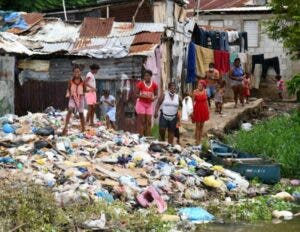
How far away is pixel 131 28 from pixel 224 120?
12.4ft

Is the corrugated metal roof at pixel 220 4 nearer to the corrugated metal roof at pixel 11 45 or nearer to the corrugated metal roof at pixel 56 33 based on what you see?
the corrugated metal roof at pixel 56 33

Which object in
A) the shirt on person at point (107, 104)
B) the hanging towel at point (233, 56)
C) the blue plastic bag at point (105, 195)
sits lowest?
the blue plastic bag at point (105, 195)

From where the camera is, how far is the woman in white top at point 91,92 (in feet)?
43.8

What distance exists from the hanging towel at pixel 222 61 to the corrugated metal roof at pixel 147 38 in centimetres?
782

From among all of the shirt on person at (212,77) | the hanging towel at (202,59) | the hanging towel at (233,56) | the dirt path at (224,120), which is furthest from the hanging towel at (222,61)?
the shirt on person at (212,77)

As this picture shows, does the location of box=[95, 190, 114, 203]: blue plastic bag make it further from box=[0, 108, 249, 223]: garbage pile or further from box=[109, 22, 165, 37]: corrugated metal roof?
box=[109, 22, 165, 37]: corrugated metal roof

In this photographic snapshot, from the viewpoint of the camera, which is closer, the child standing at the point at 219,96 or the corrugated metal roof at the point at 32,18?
the corrugated metal roof at the point at 32,18

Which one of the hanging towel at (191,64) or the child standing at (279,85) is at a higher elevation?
the hanging towel at (191,64)

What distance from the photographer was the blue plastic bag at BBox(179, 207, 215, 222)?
30.0 feet

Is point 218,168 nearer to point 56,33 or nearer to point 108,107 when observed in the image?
point 108,107

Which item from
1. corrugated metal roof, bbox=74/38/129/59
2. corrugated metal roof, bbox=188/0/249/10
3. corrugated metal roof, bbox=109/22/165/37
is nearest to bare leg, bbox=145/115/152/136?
corrugated metal roof, bbox=74/38/129/59

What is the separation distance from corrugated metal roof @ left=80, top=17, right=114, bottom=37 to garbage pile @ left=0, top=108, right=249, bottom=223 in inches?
161

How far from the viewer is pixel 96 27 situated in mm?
17141

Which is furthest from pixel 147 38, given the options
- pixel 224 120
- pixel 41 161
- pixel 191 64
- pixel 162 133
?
pixel 41 161
